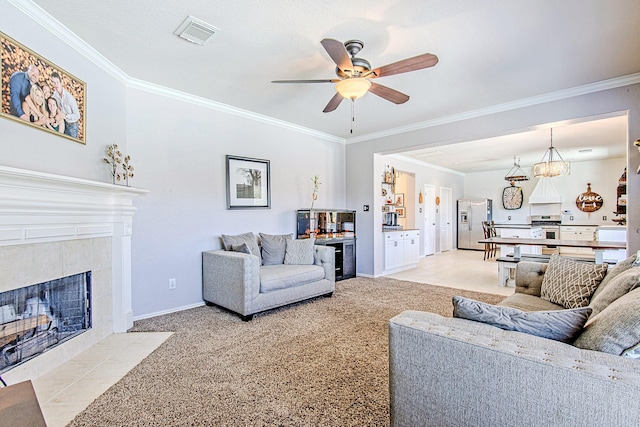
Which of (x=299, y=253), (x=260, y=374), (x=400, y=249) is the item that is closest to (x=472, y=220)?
(x=400, y=249)

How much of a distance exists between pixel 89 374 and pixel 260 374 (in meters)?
1.23

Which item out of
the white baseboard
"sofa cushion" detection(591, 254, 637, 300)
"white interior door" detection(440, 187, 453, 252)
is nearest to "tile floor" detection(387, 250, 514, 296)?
"white interior door" detection(440, 187, 453, 252)

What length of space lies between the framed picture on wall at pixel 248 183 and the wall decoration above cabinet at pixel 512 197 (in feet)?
27.5

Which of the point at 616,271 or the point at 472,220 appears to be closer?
the point at 616,271

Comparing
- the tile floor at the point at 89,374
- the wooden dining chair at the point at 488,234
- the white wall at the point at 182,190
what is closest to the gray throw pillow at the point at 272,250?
the white wall at the point at 182,190

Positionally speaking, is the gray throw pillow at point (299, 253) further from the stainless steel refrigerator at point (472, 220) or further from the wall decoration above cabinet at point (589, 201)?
the wall decoration above cabinet at point (589, 201)

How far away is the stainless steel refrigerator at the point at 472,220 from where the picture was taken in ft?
31.6

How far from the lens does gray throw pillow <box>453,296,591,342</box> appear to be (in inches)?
47.5

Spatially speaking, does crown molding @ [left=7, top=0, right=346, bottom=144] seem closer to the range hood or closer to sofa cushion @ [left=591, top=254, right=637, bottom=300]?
sofa cushion @ [left=591, top=254, right=637, bottom=300]

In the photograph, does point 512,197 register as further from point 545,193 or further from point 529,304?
point 529,304

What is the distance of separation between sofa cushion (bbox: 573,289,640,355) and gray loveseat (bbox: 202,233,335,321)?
8.85ft

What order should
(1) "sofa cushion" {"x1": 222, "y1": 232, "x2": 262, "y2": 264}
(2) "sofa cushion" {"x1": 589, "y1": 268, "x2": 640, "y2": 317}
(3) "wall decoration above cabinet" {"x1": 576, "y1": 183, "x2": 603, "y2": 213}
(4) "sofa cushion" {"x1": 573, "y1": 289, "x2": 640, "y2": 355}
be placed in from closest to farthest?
(4) "sofa cushion" {"x1": 573, "y1": 289, "x2": 640, "y2": 355} → (2) "sofa cushion" {"x1": 589, "y1": 268, "x2": 640, "y2": 317} → (1) "sofa cushion" {"x1": 222, "y1": 232, "x2": 262, "y2": 264} → (3) "wall decoration above cabinet" {"x1": 576, "y1": 183, "x2": 603, "y2": 213}

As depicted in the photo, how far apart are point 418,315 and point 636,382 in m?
0.69

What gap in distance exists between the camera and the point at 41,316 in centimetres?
226
